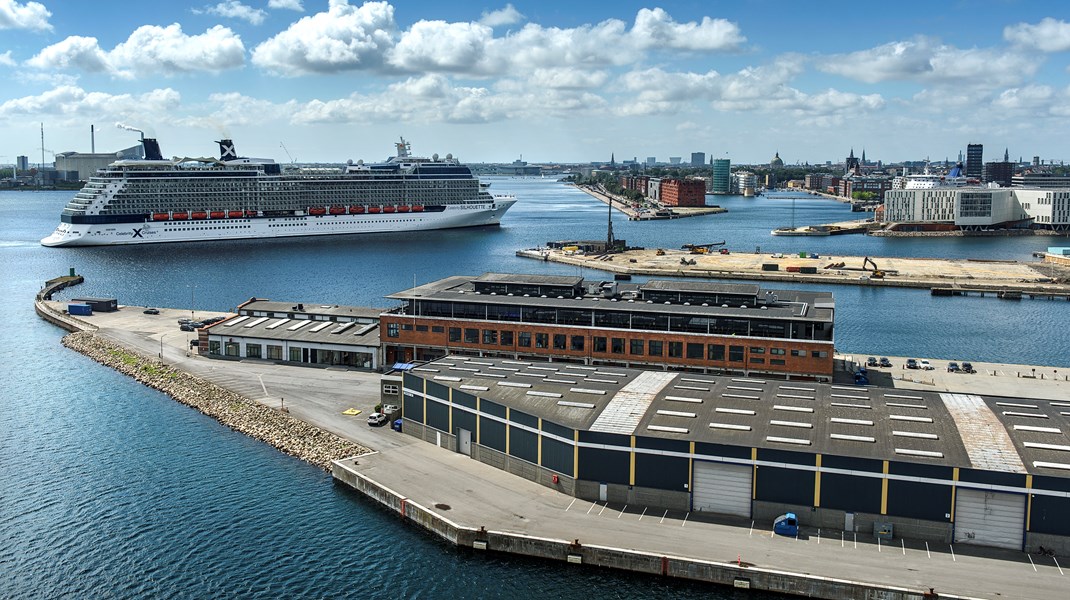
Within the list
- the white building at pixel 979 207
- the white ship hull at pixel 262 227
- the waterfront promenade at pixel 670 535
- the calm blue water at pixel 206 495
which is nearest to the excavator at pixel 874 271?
the calm blue water at pixel 206 495

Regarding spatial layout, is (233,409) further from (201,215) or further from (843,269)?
(201,215)

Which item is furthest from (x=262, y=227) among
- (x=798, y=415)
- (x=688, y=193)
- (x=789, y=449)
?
(x=688, y=193)

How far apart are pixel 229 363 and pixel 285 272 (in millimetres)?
38468

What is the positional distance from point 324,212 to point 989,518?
97.3 metres

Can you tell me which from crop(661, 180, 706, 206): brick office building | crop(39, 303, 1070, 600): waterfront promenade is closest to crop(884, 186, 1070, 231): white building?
crop(661, 180, 706, 206): brick office building

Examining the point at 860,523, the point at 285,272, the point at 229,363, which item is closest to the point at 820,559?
the point at 860,523

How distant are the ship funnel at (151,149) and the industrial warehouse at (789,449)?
91.8 metres

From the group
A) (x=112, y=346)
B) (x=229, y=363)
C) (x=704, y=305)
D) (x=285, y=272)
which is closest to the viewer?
(x=704, y=305)

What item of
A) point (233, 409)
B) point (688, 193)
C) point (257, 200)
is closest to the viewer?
point (233, 409)

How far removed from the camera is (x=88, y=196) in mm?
99812

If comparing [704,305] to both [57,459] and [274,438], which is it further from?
[57,459]

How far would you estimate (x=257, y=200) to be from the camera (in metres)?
108

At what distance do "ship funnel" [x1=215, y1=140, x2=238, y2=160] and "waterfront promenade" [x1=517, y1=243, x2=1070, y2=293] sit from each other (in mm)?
38808

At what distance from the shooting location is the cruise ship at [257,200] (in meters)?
99.3
